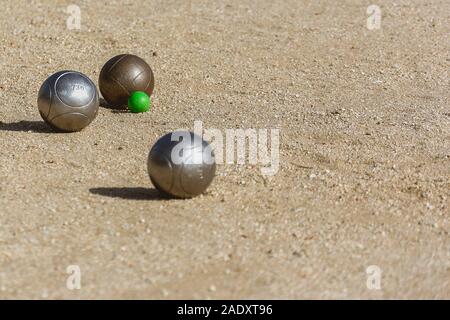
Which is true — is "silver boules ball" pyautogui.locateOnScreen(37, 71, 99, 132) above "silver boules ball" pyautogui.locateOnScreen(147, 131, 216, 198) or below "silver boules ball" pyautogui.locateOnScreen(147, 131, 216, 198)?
above

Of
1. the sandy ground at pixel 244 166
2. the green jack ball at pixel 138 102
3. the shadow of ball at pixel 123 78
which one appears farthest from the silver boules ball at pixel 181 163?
the shadow of ball at pixel 123 78

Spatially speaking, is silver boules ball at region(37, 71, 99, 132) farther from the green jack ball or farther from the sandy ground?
the green jack ball

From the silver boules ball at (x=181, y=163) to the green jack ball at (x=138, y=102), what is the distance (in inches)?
140

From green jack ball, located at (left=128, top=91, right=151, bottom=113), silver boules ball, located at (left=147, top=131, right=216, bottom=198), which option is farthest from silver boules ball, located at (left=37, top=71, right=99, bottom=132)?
silver boules ball, located at (left=147, top=131, right=216, bottom=198)

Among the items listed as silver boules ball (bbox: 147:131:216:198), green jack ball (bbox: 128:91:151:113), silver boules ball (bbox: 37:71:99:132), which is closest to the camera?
silver boules ball (bbox: 147:131:216:198)

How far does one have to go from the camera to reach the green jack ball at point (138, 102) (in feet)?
40.4

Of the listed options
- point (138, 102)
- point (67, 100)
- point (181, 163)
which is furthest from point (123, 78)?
point (181, 163)

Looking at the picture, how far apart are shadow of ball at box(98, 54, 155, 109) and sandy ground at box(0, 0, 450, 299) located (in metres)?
0.34

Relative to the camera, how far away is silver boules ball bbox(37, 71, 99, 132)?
36.2 feet

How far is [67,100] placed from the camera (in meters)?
11.1

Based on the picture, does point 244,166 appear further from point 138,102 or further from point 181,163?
point 138,102

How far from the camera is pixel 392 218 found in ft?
28.8

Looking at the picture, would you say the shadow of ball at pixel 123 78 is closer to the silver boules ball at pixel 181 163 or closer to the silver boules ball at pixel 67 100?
the silver boules ball at pixel 67 100

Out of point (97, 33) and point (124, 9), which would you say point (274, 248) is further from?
point (124, 9)
